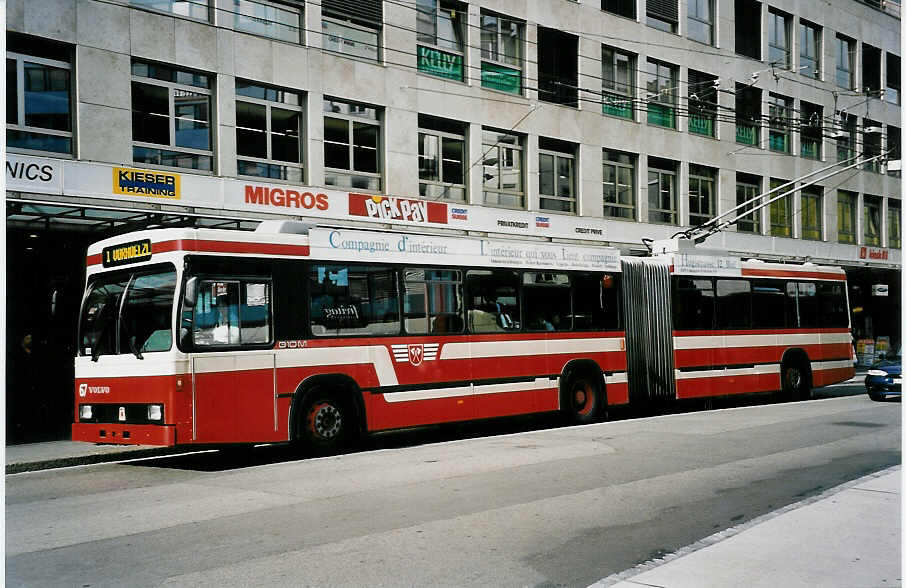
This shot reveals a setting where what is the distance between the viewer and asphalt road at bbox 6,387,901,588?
6.91 meters

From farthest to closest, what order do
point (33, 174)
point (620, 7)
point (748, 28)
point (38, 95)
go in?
1. point (748, 28)
2. point (620, 7)
3. point (38, 95)
4. point (33, 174)

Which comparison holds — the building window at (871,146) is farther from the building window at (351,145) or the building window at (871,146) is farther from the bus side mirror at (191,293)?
the bus side mirror at (191,293)

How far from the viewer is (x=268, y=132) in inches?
821

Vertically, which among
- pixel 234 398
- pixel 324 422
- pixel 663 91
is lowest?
pixel 324 422

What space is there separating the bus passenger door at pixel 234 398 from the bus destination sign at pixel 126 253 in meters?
1.65

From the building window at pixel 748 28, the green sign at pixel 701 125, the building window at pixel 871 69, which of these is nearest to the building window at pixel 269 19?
the green sign at pixel 701 125

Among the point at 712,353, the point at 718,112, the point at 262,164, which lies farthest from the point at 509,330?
the point at 718,112

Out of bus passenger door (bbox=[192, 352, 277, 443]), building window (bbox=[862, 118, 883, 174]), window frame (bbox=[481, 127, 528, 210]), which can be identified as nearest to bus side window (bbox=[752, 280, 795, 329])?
window frame (bbox=[481, 127, 528, 210])

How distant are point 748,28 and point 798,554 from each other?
32.0 meters

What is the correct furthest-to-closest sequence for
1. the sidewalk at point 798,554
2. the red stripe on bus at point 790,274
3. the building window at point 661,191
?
the building window at point 661,191 → the red stripe on bus at point 790,274 → the sidewalk at point 798,554

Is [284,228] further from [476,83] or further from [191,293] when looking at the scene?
[476,83]

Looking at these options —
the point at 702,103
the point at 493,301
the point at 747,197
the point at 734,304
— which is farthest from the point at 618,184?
the point at 493,301

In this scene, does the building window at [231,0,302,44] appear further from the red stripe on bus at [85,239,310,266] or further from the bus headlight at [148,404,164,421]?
the bus headlight at [148,404,164,421]

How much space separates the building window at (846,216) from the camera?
40.5 metres
